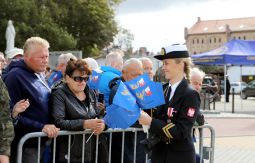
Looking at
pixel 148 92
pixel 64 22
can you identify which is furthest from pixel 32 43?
pixel 64 22

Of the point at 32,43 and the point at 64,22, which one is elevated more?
the point at 64,22

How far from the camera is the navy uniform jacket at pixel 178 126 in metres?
3.69

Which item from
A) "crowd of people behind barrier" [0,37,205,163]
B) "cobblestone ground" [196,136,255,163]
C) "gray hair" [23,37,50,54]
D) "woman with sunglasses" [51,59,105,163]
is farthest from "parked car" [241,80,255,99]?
"gray hair" [23,37,50,54]

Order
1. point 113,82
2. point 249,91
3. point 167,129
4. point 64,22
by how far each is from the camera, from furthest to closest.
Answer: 1. point 64,22
2. point 249,91
3. point 113,82
4. point 167,129

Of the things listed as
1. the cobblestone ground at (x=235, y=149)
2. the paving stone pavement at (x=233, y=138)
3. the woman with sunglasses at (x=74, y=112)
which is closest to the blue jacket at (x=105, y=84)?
the woman with sunglasses at (x=74, y=112)

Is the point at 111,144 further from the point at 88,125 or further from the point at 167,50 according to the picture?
the point at 167,50

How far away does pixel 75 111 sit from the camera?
439 centimetres

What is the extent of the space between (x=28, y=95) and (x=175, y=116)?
54.8 inches

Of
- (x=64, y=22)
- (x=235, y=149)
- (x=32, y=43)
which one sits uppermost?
(x=64, y=22)

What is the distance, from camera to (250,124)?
15523 mm

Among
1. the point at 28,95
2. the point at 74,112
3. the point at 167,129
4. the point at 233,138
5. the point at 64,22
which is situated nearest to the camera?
the point at 167,129

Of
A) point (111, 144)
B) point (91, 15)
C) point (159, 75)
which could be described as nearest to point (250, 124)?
point (159, 75)

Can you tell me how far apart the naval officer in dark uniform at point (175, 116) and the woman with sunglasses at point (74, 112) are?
0.78 m

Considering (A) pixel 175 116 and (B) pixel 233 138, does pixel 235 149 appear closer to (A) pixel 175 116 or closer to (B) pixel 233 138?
(B) pixel 233 138
